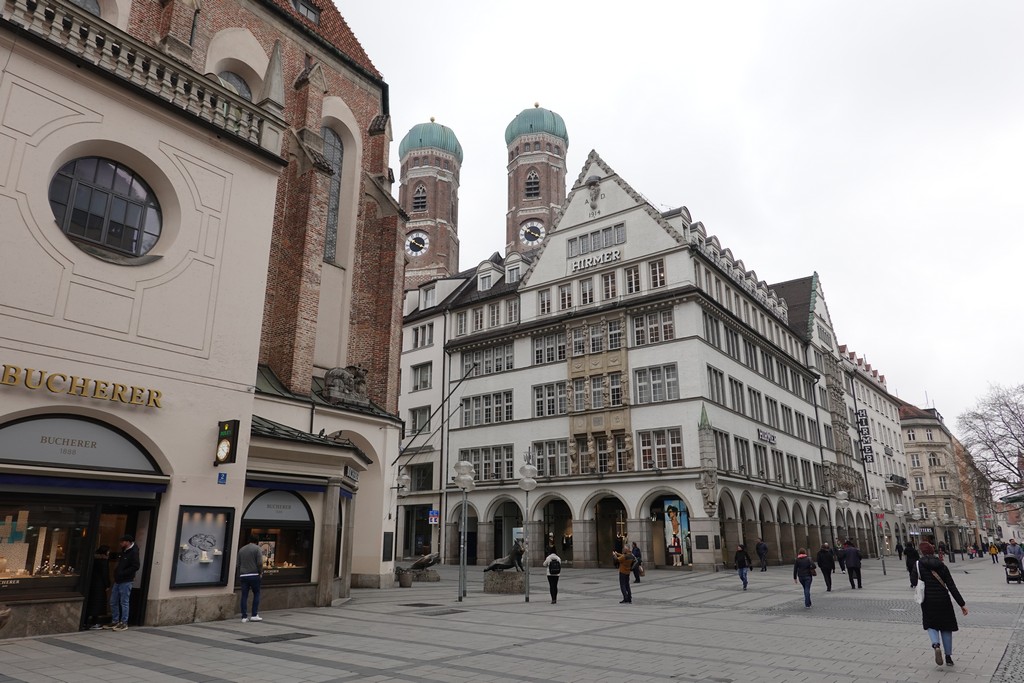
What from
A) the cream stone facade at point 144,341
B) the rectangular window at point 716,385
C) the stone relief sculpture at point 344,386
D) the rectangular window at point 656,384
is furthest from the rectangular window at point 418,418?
the cream stone facade at point 144,341

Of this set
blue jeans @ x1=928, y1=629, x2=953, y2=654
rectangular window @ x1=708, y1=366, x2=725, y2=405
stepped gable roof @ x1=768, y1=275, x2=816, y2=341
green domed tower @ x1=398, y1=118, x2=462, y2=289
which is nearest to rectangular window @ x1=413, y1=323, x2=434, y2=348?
rectangular window @ x1=708, y1=366, x2=725, y2=405

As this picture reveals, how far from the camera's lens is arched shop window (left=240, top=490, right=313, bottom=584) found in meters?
15.2

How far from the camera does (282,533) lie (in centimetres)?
1571

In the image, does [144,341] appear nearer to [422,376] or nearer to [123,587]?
[123,587]

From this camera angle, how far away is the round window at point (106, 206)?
1298 centimetres

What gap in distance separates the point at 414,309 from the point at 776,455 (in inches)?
1075

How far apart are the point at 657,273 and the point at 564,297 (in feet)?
20.4

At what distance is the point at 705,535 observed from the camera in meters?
32.6

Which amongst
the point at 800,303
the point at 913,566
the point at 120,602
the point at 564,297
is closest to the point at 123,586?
the point at 120,602

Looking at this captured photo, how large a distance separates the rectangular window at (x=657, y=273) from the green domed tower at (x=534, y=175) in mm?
53108

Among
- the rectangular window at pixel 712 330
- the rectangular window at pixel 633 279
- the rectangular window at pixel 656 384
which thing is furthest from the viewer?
the rectangular window at pixel 633 279

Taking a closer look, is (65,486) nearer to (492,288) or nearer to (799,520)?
(492,288)

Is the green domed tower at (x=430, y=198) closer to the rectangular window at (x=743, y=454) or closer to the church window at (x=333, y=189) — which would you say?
the rectangular window at (x=743, y=454)

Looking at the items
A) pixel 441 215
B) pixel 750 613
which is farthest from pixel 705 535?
pixel 441 215
